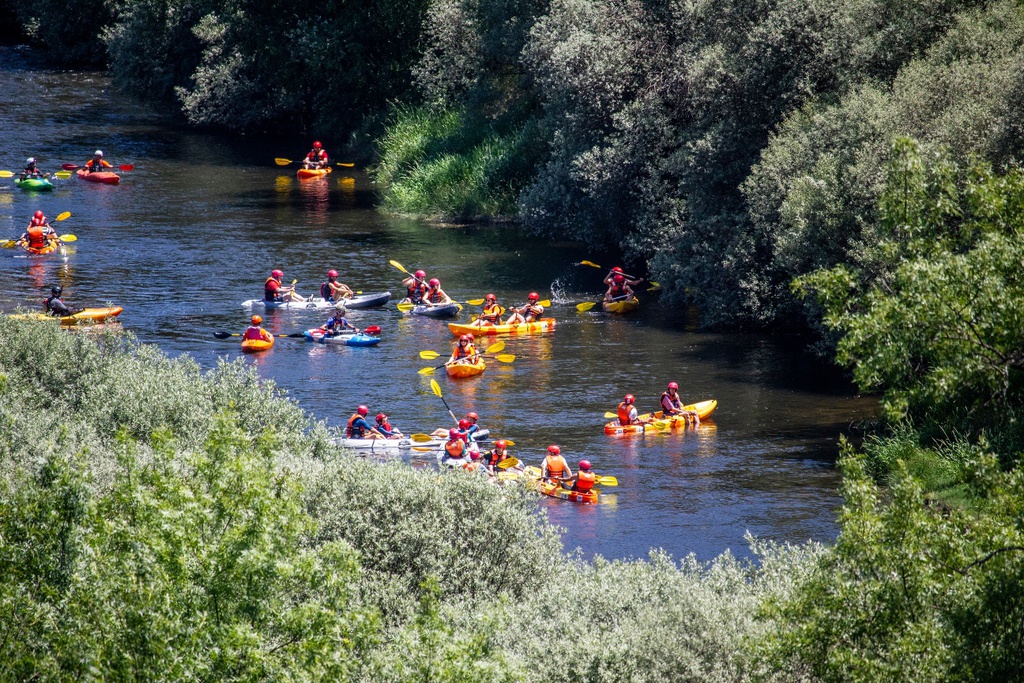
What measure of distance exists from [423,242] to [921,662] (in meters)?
33.6

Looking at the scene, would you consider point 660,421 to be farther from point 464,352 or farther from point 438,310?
point 438,310

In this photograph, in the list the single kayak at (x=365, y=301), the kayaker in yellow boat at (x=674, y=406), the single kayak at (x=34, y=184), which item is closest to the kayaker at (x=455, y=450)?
the kayaker in yellow boat at (x=674, y=406)

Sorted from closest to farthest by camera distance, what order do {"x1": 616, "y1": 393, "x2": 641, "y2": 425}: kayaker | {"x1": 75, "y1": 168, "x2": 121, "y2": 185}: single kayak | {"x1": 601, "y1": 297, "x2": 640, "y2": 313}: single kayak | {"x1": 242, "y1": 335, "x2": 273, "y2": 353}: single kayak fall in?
{"x1": 616, "y1": 393, "x2": 641, "y2": 425}: kayaker, {"x1": 242, "y1": 335, "x2": 273, "y2": 353}: single kayak, {"x1": 601, "y1": 297, "x2": 640, "y2": 313}: single kayak, {"x1": 75, "y1": 168, "x2": 121, "y2": 185}: single kayak

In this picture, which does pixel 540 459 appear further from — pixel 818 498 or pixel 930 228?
pixel 930 228

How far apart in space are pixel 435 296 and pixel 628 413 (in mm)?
10696

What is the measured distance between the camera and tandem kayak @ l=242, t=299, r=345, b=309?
34188 millimetres

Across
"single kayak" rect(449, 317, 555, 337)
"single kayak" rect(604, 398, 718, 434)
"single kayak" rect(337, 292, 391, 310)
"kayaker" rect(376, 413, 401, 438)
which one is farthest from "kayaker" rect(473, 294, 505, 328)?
"kayaker" rect(376, 413, 401, 438)

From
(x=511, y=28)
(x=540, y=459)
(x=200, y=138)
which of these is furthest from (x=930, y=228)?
(x=200, y=138)

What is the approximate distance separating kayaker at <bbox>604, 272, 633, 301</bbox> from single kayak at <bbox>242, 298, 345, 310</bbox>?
7902mm

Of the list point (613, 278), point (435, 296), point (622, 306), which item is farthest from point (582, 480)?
point (613, 278)

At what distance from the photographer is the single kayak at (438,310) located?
113 ft

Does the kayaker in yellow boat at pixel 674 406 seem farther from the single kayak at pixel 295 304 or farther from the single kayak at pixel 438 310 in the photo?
the single kayak at pixel 295 304

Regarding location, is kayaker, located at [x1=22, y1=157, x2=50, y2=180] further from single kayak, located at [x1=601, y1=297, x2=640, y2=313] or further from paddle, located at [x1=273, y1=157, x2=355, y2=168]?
single kayak, located at [x1=601, y1=297, x2=640, y2=313]

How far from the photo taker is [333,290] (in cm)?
3478
